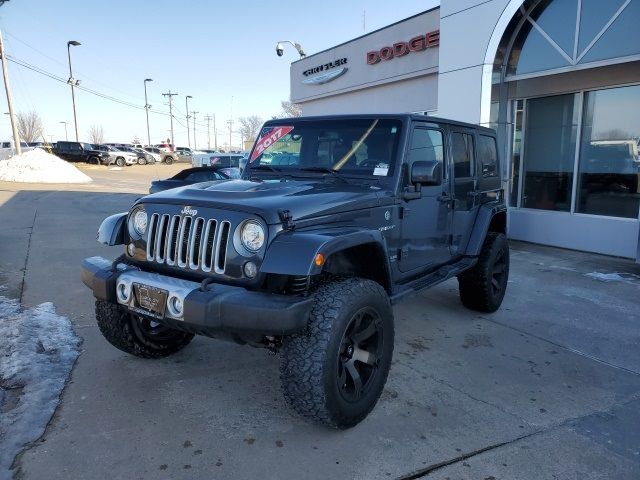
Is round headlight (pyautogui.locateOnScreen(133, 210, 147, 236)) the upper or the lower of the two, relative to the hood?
lower

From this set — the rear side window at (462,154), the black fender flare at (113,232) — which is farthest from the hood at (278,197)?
the rear side window at (462,154)

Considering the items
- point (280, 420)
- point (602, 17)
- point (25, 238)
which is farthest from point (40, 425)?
point (602, 17)

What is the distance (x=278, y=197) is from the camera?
3.04 metres

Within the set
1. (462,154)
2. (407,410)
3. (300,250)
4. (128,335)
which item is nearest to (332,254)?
(300,250)

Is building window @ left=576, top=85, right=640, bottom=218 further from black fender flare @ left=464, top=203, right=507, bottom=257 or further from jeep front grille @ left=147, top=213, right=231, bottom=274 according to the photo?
jeep front grille @ left=147, top=213, right=231, bottom=274

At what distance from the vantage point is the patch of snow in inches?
261

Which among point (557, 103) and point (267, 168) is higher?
point (557, 103)

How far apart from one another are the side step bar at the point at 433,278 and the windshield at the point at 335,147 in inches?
34.1

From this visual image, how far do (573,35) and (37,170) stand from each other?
23470 mm

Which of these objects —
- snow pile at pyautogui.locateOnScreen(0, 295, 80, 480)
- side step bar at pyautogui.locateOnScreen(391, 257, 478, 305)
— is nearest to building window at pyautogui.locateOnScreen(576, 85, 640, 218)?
side step bar at pyautogui.locateOnScreen(391, 257, 478, 305)

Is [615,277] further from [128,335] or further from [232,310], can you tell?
[128,335]

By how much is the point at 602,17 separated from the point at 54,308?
27.6ft

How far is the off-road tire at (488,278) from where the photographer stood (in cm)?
491

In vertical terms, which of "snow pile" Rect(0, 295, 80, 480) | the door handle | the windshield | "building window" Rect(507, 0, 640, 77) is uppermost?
"building window" Rect(507, 0, 640, 77)
